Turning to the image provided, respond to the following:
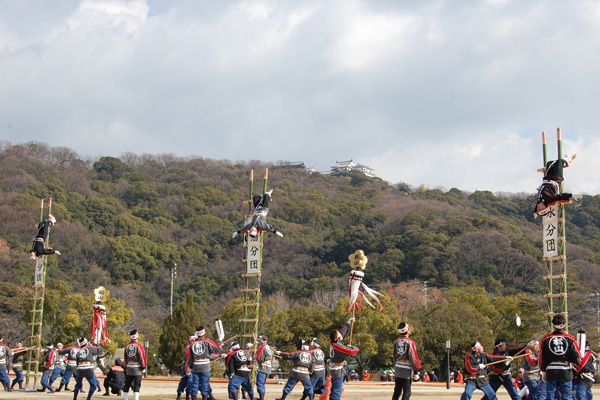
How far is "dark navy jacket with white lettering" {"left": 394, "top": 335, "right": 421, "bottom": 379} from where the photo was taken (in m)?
13.7

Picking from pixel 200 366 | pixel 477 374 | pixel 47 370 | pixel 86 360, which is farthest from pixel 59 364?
pixel 477 374

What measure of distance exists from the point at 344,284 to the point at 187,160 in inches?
2321

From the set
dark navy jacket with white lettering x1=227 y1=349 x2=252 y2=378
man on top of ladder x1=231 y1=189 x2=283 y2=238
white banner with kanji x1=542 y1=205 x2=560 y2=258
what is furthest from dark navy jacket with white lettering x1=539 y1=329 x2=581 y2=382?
man on top of ladder x1=231 y1=189 x2=283 y2=238

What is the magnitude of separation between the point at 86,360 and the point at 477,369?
9802 mm

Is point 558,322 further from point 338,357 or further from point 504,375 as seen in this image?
point 338,357

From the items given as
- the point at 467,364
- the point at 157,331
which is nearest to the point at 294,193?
the point at 157,331

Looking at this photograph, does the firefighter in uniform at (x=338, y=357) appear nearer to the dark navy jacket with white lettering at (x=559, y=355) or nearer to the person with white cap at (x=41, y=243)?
the dark navy jacket with white lettering at (x=559, y=355)

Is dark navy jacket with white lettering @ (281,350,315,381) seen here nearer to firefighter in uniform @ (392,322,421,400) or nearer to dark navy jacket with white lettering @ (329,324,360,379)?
dark navy jacket with white lettering @ (329,324,360,379)

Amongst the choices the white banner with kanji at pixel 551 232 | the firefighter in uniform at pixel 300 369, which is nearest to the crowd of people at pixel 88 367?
the firefighter in uniform at pixel 300 369

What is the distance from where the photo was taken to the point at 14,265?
5822 cm

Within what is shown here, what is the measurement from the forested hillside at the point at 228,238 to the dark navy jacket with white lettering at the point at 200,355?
94.4ft

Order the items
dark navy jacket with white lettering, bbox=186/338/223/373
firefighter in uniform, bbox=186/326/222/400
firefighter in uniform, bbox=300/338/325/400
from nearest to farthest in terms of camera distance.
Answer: firefighter in uniform, bbox=186/326/222/400
dark navy jacket with white lettering, bbox=186/338/223/373
firefighter in uniform, bbox=300/338/325/400

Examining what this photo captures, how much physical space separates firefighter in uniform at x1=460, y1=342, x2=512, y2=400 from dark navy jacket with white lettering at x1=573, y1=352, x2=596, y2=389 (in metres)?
1.42

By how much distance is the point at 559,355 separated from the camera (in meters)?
12.1
